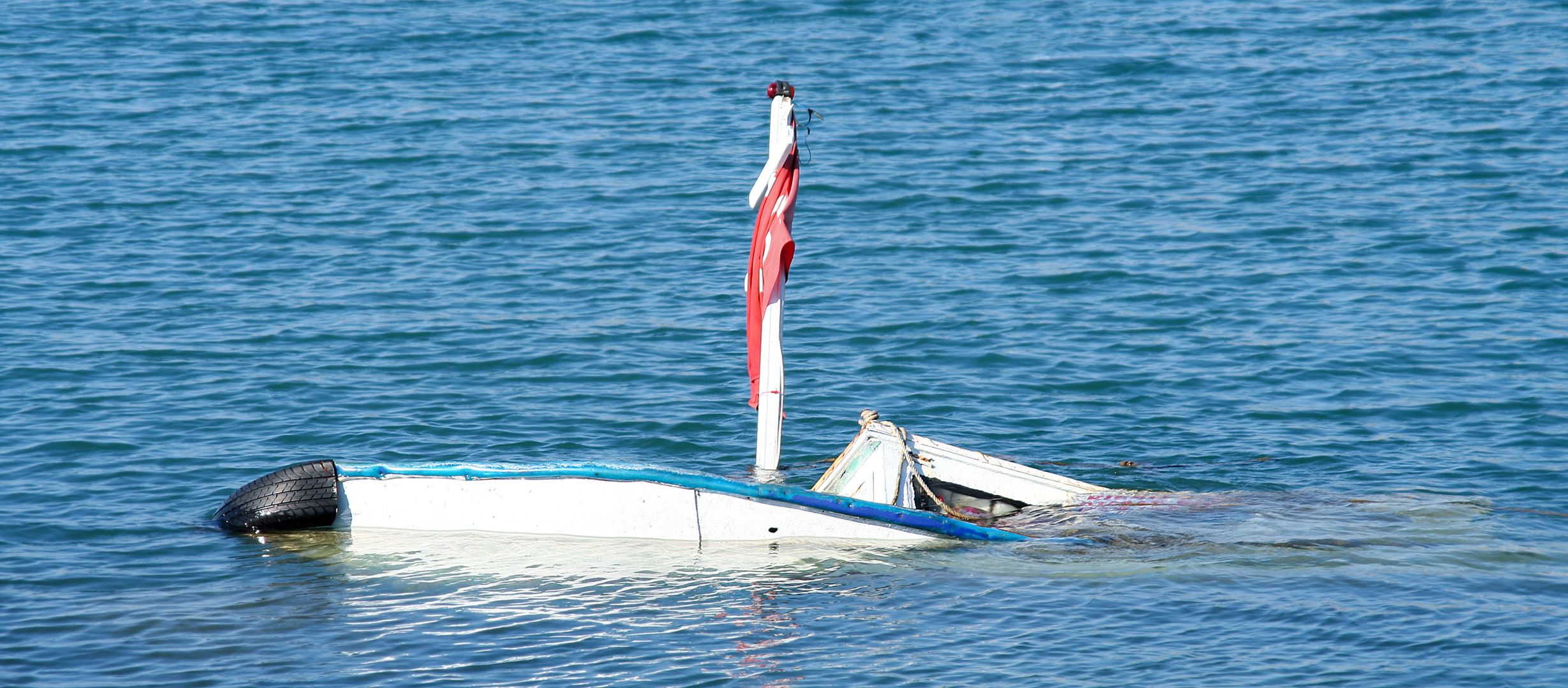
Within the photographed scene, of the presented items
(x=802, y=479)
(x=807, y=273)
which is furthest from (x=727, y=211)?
(x=802, y=479)

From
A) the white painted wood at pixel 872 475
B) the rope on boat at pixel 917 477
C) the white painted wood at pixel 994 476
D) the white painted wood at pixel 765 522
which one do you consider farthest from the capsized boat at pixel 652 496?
the white painted wood at pixel 994 476

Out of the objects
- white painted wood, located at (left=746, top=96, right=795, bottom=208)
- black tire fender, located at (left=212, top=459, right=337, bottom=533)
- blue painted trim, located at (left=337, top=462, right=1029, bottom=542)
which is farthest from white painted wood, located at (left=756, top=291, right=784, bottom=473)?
black tire fender, located at (left=212, top=459, right=337, bottom=533)

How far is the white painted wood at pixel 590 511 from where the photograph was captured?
985 cm

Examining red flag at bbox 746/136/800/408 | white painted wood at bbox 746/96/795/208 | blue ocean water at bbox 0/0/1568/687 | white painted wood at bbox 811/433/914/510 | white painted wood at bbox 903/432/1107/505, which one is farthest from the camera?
white painted wood at bbox 903/432/1107/505

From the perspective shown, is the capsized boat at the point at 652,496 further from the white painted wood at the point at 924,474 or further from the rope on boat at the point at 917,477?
the rope on boat at the point at 917,477

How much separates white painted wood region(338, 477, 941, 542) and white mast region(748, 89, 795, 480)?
63cm

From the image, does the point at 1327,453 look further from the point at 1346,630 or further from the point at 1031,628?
the point at 1031,628

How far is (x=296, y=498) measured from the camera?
10094mm

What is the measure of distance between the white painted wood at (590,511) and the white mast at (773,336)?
0.63m

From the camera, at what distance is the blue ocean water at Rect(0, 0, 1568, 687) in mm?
9016

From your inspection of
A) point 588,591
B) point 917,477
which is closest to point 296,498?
point 588,591

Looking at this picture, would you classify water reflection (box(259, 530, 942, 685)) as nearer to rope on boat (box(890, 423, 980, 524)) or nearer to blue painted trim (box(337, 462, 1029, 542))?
blue painted trim (box(337, 462, 1029, 542))

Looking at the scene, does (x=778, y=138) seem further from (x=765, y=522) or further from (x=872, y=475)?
(x=872, y=475)

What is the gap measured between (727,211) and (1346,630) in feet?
41.1
